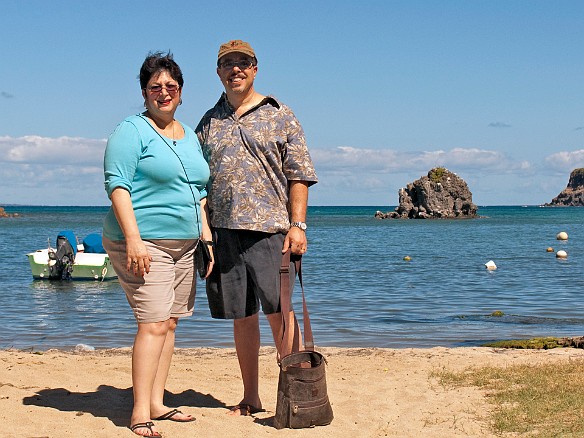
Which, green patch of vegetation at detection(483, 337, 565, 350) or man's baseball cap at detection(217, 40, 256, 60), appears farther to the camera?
green patch of vegetation at detection(483, 337, 565, 350)

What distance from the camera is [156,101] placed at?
16.4 feet

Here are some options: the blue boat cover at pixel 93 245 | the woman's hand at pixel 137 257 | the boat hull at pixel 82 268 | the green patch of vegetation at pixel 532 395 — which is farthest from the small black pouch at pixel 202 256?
the blue boat cover at pixel 93 245

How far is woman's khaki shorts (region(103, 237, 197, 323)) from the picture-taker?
4.82 meters

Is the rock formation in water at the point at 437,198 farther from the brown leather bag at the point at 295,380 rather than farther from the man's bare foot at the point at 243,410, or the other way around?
the brown leather bag at the point at 295,380

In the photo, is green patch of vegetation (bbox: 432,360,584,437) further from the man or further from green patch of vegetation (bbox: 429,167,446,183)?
green patch of vegetation (bbox: 429,167,446,183)

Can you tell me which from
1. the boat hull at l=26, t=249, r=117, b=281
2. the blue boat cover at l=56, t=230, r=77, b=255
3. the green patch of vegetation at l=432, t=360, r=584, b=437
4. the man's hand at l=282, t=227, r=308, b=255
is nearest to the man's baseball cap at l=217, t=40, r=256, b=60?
the man's hand at l=282, t=227, r=308, b=255

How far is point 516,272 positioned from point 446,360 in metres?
17.3

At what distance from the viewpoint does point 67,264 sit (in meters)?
22.3

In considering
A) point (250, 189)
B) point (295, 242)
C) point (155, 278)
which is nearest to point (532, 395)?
point (295, 242)

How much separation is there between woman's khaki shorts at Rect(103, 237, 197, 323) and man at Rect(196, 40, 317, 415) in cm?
31

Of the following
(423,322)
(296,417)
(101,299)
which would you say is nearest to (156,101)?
(296,417)

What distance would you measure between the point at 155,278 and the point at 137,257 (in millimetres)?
225

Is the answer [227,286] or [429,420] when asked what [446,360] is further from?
[227,286]

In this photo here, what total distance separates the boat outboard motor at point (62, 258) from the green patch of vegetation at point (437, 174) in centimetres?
7205
